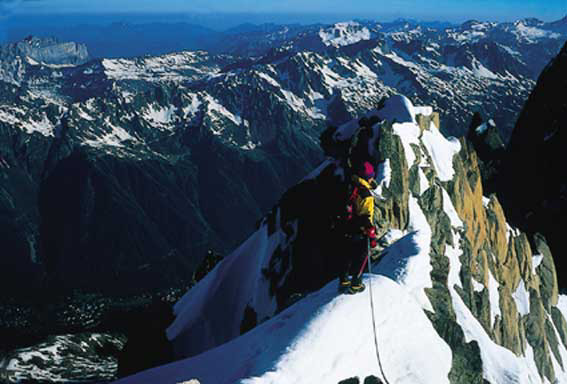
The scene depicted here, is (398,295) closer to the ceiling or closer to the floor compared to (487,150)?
closer to the ceiling

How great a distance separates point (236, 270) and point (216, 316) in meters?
6.86

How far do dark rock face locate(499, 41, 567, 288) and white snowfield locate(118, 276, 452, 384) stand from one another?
211ft

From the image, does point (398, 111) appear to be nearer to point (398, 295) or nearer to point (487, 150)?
point (487, 150)

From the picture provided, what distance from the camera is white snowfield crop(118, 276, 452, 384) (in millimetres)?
17344

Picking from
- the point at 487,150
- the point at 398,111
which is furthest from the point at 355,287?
the point at 487,150

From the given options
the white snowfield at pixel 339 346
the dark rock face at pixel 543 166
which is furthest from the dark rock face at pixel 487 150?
the white snowfield at pixel 339 346

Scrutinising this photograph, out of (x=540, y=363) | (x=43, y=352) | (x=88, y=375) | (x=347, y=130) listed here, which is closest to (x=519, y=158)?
(x=347, y=130)

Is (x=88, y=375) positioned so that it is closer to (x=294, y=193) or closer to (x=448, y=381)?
(x=294, y=193)

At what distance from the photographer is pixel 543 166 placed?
8650cm

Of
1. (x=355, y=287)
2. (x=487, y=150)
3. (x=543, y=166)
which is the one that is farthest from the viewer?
(x=543, y=166)

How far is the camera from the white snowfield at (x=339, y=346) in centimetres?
1734

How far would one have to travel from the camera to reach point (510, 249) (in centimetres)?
5731

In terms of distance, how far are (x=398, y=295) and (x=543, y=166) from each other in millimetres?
80288

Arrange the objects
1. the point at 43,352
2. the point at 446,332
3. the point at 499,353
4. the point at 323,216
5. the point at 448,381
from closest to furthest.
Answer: the point at 448,381
the point at 446,332
the point at 499,353
the point at 323,216
the point at 43,352
